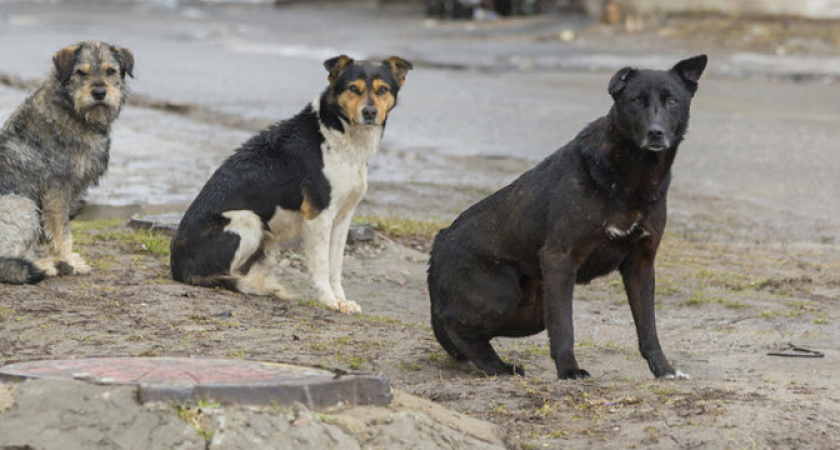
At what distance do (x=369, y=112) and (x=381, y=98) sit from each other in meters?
0.17

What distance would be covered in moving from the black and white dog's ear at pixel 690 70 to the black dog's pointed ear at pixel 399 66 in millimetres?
2899

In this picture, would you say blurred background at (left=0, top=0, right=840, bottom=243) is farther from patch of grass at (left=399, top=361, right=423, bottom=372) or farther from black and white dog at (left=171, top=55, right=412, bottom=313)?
patch of grass at (left=399, top=361, right=423, bottom=372)

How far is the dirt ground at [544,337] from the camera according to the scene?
17.9 feet

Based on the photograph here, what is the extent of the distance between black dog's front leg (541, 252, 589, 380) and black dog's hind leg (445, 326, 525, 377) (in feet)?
1.81

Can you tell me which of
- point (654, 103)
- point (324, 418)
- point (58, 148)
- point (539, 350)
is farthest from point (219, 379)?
point (58, 148)

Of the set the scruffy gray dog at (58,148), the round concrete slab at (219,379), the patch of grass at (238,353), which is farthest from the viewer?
the scruffy gray dog at (58,148)

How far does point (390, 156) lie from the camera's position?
16406 millimetres

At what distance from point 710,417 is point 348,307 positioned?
4063 millimetres

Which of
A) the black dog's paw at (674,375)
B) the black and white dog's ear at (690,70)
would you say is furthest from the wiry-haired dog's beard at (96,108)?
the black dog's paw at (674,375)

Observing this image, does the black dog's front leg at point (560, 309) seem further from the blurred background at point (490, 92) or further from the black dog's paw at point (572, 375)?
the blurred background at point (490, 92)

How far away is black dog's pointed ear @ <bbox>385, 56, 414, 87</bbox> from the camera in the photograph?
9.27 metres

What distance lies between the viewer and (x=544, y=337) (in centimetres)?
879

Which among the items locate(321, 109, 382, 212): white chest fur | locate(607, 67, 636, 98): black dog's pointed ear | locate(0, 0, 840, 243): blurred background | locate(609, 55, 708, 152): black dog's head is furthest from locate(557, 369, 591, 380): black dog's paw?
locate(0, 0, 840, 243): blurred background

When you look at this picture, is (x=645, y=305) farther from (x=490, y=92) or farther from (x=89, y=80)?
(x=490, y=92)
